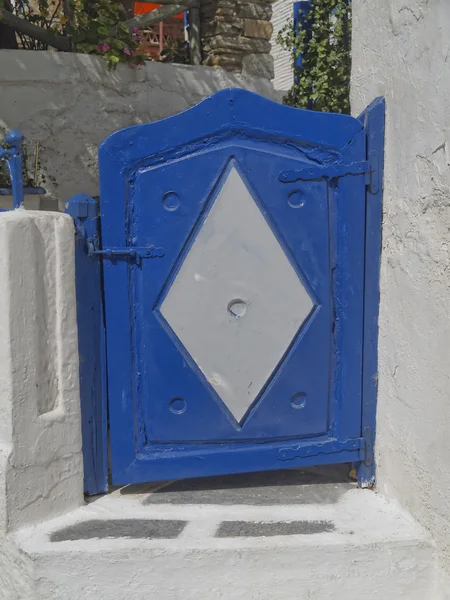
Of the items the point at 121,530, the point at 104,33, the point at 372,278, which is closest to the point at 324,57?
the point at 104,33

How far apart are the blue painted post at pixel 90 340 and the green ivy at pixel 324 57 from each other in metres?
4.11

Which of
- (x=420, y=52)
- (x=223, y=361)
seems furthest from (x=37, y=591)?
(x=420, y=52)

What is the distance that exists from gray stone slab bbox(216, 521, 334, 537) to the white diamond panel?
404mm

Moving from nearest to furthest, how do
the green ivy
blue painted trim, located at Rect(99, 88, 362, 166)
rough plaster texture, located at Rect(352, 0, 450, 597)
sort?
rough plaster texture, located at Rect(352, 0, 450, 597) → blue painted trim, located at Rect(99, 88, 362, 166) → the green ivy

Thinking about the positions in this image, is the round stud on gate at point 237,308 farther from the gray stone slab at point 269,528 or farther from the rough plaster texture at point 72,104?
the rough plaster texture at point 72,104

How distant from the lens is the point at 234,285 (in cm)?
254

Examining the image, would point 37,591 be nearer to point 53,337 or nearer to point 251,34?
point 53,337

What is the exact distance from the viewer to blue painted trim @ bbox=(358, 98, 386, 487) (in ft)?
8.27

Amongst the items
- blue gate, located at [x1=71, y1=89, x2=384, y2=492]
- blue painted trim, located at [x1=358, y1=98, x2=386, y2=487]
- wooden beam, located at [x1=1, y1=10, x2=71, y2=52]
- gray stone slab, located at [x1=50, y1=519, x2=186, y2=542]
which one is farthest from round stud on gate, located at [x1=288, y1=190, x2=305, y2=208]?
wooden beam, located at [x1=1, y1=10, x2=71, y2=52]

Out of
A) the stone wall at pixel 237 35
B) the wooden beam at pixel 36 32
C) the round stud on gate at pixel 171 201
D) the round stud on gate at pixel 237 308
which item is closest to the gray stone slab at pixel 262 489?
the round stud on gate at pixel 237 308

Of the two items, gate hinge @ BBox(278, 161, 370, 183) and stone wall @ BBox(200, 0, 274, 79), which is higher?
stone wall @ BBox(200, 0, 274, 79)

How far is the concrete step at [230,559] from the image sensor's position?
2227 millimetres

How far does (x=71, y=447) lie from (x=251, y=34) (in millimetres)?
4153

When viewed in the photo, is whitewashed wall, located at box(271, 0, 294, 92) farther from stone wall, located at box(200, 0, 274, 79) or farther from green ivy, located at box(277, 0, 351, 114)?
stone wall, located at box(200, 0, 274, 79)
